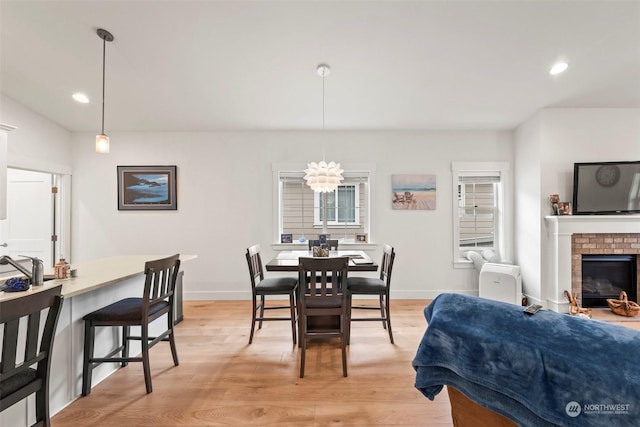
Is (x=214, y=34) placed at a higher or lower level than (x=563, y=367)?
higher

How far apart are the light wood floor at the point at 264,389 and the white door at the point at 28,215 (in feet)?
9.78

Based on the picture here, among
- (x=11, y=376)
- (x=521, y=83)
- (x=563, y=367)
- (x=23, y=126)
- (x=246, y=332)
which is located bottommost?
(x=246, y=332)

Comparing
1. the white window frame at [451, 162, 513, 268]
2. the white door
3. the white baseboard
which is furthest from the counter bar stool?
the white window frame at [451, 162, 513, 268]

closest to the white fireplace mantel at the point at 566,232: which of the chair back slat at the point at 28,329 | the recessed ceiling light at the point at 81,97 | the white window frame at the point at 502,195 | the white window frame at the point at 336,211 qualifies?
the white window frame at the point at 502,195

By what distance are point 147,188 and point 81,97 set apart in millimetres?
1371

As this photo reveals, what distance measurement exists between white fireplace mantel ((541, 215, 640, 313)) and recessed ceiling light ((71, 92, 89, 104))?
20.1 feet

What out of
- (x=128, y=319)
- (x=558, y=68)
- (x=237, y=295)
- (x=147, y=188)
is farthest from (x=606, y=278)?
(x=147, y=188)

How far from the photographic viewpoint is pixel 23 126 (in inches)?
141

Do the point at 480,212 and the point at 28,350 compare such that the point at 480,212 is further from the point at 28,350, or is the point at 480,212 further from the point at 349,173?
the point at 28,350

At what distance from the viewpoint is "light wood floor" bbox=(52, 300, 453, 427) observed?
1771 millimetres

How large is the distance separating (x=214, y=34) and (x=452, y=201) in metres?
3.74

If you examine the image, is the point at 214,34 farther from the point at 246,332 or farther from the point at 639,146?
the point at 639,146

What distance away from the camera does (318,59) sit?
2.79 metres

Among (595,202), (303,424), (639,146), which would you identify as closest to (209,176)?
(303,424)
